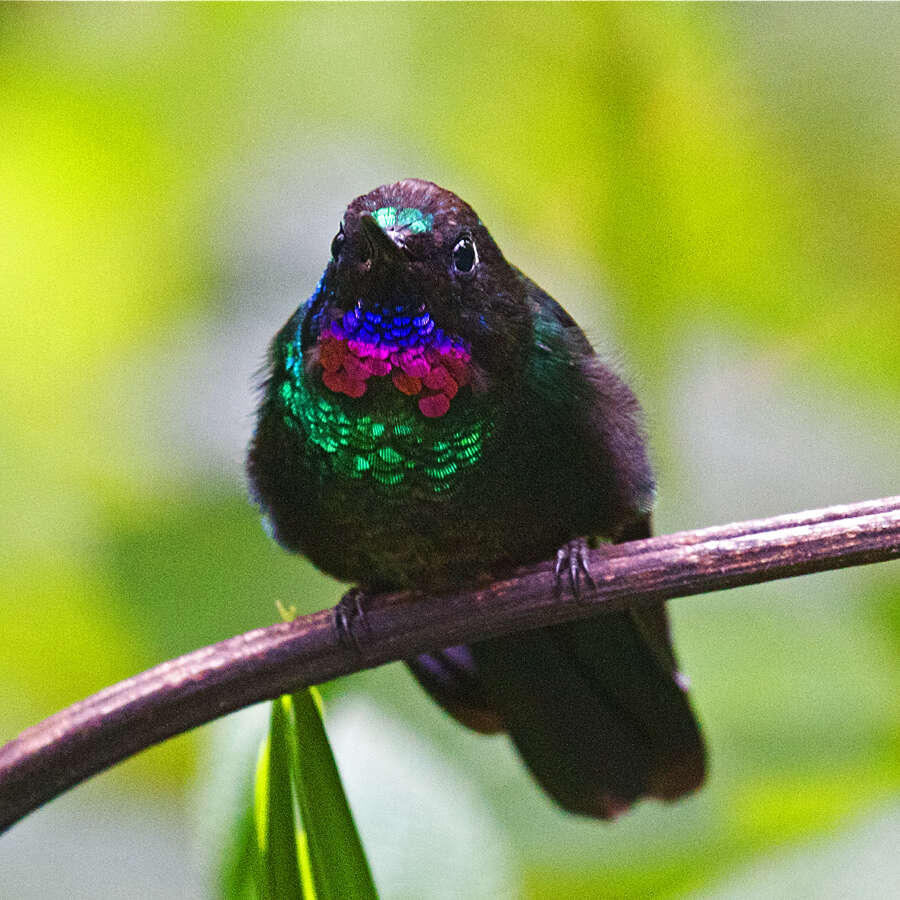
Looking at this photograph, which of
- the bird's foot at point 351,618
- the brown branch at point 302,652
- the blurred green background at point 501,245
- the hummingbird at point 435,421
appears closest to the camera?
the brown branch at point 302,652

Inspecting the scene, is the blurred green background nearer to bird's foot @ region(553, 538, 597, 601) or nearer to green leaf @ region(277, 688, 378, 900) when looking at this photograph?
bird's foot @ region(553, 538, 597, 601)

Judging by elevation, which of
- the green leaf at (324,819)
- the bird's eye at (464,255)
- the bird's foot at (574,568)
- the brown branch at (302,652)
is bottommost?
the green leaf at (324,819)

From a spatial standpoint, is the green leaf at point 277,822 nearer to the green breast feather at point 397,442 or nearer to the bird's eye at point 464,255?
the green breast feather at point 397,442

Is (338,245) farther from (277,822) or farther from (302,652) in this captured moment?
(277,822)

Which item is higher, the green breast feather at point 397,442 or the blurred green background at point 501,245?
the blurred green background at point 501,245

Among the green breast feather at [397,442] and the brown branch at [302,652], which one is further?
the green breast feather at [397,442]

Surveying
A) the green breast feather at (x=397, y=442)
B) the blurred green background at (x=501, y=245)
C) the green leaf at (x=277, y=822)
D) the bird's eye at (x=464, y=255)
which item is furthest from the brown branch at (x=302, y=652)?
the blurred green background at (x=501, y=245)

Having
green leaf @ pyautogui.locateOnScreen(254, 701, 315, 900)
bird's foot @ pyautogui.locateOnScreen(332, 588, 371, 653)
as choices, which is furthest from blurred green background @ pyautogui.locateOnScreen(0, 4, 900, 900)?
green leaf @ pyautogui.locateOnScreen(254, 701, 315, 900)

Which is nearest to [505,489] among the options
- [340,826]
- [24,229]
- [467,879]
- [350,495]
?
[350,495]
